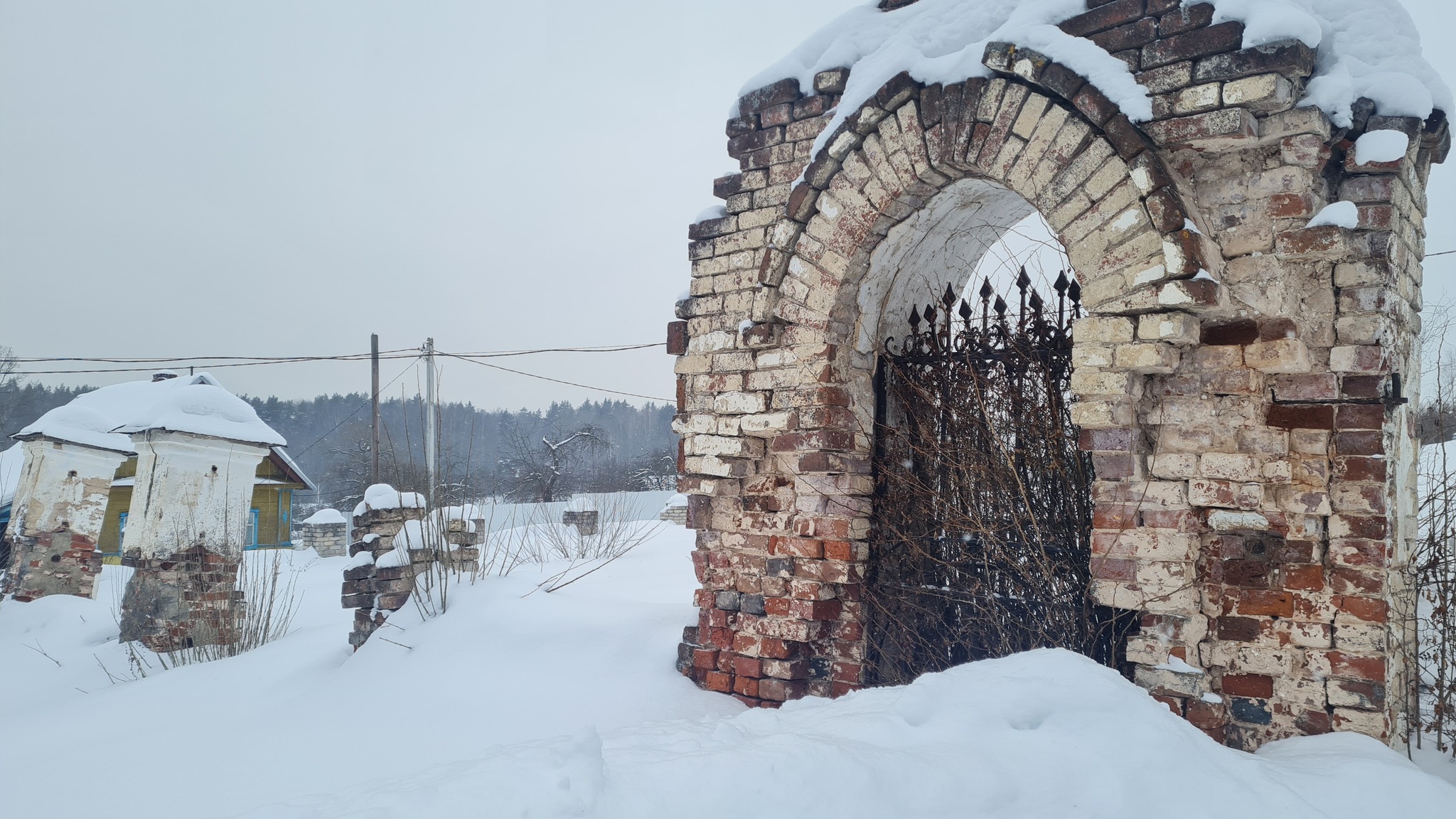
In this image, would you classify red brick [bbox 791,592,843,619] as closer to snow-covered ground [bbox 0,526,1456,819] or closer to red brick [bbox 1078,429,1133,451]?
snow-covered ground [bbox 0,526,1456,819]

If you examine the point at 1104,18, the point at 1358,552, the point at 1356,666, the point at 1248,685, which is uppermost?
the point at 1104,18

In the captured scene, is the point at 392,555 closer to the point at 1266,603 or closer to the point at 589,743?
the point at 589,743

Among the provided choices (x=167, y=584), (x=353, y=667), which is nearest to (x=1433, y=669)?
(x=353, y=667)

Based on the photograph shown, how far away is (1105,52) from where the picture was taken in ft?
9.77

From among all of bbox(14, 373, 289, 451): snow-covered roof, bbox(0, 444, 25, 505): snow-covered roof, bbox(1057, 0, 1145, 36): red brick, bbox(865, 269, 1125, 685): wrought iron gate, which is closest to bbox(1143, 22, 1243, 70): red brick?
bbox(1057, 0, 1145, 36): red brick

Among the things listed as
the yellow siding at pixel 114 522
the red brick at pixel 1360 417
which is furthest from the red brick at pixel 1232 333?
the yellow siding at pixel 114 522

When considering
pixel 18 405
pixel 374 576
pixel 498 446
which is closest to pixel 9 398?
pixel 18 405

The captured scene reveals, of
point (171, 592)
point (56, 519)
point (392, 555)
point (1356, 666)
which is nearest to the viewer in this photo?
point (1356, 666)

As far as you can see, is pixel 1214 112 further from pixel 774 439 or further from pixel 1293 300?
pixel 774 439

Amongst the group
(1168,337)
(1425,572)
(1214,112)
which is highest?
(1214,112)

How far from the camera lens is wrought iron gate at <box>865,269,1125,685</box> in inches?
129

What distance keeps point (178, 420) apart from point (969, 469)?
24.9 feet

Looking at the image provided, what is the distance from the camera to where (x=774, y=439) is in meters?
3.79

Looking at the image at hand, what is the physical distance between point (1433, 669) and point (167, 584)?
31.9 ft
